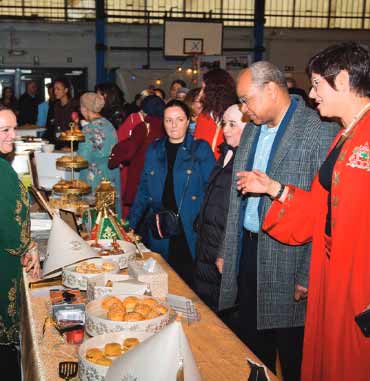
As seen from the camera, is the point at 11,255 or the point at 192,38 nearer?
the point at 11,255

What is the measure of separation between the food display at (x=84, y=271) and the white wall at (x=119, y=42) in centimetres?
1263

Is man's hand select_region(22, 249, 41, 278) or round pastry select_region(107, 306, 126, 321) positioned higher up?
round pastry select_region(107, 306, 126, 321)

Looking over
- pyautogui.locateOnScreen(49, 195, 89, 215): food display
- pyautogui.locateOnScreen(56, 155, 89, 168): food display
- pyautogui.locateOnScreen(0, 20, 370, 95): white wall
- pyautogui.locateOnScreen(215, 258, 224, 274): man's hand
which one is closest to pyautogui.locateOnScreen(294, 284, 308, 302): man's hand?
pyautogui.locateOnScreen(215, 258, 224, 274): man's hand

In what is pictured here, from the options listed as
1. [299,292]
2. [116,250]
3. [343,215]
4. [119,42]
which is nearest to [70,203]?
[116,250]

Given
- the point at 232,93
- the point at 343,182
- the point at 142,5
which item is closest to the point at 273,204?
the point at 343,182

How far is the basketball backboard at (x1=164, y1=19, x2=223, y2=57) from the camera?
13664 millimetres

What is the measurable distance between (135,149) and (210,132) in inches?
44.1

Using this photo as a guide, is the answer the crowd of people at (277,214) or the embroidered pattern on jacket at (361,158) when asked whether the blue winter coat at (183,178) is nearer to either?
the crowd of people at (277,214)

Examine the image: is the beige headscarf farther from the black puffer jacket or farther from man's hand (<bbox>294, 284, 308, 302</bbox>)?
man's hand (<bbox>294, 284, 308, 302</bbox>)

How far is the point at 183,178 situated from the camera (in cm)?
351

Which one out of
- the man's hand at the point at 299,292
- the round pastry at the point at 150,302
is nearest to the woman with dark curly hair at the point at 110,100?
the man's hand at the point at 299,292

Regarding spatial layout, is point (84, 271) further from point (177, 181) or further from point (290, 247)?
point (177, 181)

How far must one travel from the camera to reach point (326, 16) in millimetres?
14961

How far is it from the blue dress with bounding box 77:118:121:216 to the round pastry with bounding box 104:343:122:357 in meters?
3.32
